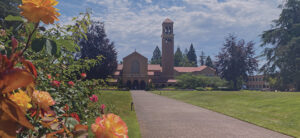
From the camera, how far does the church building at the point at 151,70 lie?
50656mm

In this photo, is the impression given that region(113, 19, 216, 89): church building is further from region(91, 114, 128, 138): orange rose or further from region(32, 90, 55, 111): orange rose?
region(91, 114, 128, 138): orange rose

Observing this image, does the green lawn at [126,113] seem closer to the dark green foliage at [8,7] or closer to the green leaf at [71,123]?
the green leaf at [71,123]

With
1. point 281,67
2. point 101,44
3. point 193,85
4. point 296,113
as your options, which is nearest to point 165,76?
point 193,85

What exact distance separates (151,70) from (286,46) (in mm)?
34070

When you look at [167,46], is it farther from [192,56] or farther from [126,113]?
[126,113]

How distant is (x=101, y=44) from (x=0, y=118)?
16.7 m

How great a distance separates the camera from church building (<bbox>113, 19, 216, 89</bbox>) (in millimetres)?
50656

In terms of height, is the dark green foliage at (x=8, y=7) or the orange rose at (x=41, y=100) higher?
the dark green foliage at (x=8, y=7)

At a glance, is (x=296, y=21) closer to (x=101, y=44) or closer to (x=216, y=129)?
(x=101, y=44)

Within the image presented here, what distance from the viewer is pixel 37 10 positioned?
690 millimetres

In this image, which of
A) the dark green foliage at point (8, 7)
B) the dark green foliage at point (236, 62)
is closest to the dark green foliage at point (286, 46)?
the dark green foliage at point (236, 62)

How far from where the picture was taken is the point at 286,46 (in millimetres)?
29922

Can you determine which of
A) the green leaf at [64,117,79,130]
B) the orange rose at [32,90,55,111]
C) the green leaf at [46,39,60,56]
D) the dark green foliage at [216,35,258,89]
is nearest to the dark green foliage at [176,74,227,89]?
the dark green foliage at [216,35,258,89]

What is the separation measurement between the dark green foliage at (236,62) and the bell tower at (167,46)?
→ 39.6 ft
